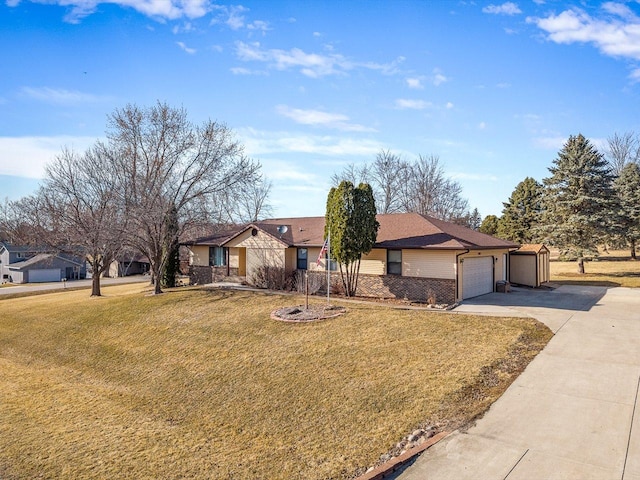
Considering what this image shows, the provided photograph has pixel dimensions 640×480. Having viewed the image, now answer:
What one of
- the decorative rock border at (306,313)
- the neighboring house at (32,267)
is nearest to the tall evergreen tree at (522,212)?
the decorative rock border at (306,313)

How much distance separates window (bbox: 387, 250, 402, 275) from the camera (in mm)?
18266

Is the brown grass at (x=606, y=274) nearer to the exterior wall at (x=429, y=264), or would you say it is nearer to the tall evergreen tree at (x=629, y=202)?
the tall evergreen tree at (x=629, y=202)

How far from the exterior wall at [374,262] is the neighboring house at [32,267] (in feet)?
143

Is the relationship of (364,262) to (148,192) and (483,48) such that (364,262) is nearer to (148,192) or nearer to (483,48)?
(483,48)

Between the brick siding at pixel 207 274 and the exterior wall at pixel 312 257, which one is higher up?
the exterior wall at pixel 312 257

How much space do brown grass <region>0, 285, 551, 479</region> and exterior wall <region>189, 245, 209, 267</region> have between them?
9.27 metres

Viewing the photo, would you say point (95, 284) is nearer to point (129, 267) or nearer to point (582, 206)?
point (129, 267)

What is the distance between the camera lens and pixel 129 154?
23609mm

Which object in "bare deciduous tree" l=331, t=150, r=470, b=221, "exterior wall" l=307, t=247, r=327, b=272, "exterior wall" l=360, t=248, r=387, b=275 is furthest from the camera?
"bare deciduous tree" l=331, t=150, r=470, b=221

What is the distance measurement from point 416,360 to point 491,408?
114 inches

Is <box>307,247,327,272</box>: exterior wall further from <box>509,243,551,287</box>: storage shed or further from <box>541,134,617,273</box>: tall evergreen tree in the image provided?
<box>541,134,617,273</box>: tall evergreen tree

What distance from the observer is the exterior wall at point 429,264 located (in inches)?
662

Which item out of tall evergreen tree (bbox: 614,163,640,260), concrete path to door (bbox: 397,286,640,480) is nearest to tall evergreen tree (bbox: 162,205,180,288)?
concrete path to door (bbox: 397,286,640,480)

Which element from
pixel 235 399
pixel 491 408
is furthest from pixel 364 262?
pixel 491 408
